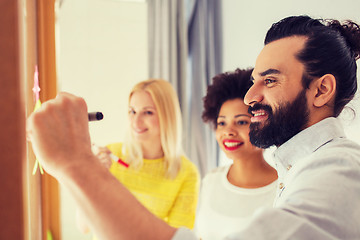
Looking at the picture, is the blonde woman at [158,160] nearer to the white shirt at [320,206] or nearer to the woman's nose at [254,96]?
the woman's nose at [254,96]

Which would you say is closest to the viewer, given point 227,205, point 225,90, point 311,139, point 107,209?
point 107,209

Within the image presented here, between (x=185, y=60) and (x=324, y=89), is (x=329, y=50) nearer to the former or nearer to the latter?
(x=324, y=89)

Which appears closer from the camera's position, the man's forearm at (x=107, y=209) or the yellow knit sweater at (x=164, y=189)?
the man's forearm at (x=107, y=209)

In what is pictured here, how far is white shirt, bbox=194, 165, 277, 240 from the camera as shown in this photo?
1.11 metres

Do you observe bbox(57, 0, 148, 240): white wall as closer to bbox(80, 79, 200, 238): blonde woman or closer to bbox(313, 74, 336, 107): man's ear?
bbox(80, 79, 200, 238): blonde woman

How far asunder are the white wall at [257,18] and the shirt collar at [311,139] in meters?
0.33

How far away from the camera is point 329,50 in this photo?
2.38ft

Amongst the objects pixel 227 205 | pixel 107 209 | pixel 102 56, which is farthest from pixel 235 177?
pixel 102 56

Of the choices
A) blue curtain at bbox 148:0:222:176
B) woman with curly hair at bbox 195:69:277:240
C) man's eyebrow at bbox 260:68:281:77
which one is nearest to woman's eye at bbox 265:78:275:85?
man's eyebrow at bbox 260:68:281:77

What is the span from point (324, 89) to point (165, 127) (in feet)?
2.97

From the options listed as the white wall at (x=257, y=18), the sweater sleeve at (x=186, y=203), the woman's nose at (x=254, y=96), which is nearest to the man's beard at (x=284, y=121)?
the woman's nose at (x=254, y=96)

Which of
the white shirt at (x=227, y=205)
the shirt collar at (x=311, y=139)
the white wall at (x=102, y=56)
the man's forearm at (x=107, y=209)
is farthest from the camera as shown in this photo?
the white wall at (x=102, y=56)

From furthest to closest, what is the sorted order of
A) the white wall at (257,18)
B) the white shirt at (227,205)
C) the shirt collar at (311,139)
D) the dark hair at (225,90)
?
1. the dark hair at (225,90)
2. the white shirt at (227,205)
3. the white wall at (257,18)
4. the shirt collar at (311,139)

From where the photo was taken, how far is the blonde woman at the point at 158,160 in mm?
1450
